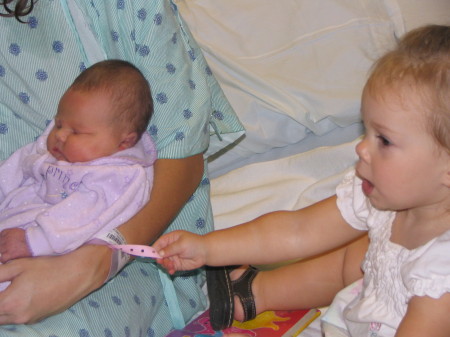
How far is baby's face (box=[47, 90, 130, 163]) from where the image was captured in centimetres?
137

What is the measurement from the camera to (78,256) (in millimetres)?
1226

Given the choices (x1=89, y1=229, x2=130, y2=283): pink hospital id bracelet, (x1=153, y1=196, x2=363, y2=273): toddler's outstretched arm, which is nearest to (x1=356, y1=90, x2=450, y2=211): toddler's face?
(x1=153, y1=196, x2=363, y2=273): toddler's outstretched arm

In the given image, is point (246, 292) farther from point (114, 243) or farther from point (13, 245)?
point (13, 245)

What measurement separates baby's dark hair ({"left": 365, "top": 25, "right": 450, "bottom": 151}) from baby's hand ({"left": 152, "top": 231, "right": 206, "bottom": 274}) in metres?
0.44

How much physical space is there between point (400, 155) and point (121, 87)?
1.96 feet

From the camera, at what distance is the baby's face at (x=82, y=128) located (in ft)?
4.48

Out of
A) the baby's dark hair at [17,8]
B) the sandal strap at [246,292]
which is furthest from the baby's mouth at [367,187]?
the baby's dark hair at [17,8]

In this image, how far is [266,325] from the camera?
145 centimetres

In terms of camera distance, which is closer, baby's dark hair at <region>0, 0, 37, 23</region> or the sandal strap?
baby's dark hair at <region>0, 0, 37, 23</region>

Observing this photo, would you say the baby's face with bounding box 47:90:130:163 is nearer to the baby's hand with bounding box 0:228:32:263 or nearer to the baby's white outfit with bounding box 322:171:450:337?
the baby's hand with bounding box 0:228:32:263

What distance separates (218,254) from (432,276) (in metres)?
Result: 0.43

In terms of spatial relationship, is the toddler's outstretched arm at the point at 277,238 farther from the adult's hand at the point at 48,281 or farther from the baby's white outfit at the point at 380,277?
the adult's hand at the point at 48,281

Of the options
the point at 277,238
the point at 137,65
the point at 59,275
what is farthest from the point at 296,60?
the point at 59,275

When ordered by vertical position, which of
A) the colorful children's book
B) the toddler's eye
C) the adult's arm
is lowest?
the colorful children's book
